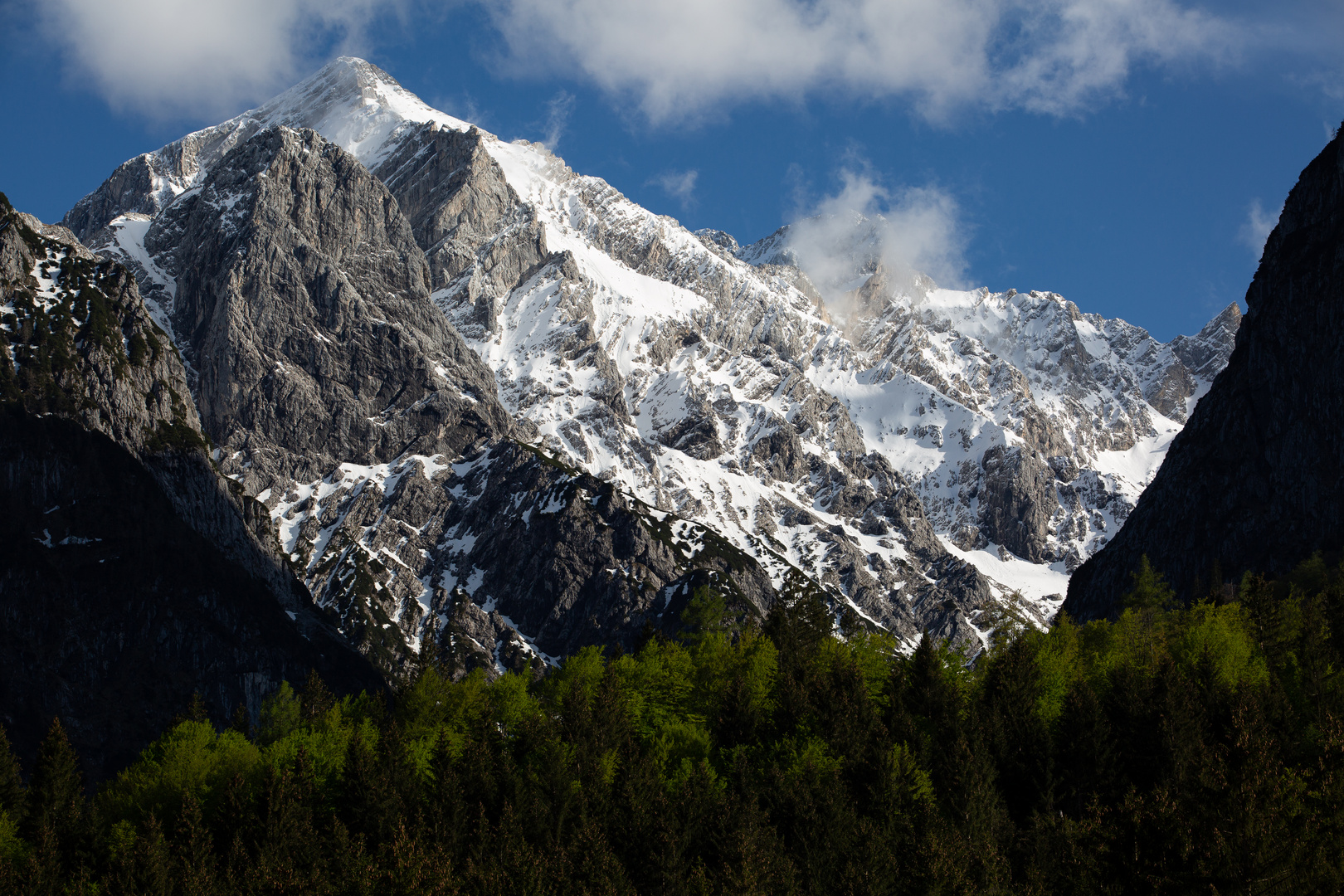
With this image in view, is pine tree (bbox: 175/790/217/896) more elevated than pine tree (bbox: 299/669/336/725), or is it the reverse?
pine tree (bbox: 299/669/336/725)

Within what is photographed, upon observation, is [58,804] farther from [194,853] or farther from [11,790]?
[194,853]

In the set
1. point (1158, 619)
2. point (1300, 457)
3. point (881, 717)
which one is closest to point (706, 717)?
point (881, 717)

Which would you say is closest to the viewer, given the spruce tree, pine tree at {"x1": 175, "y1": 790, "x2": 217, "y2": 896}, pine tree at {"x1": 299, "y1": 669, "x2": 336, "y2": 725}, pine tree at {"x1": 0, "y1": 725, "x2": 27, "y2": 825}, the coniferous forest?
the coniferous forest

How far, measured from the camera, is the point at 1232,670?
86.7 meters

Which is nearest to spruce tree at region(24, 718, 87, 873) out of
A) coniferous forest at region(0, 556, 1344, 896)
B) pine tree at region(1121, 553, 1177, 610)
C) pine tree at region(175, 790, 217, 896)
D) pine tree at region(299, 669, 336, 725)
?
coniferous forest at region(0, 556, 1344, 896)

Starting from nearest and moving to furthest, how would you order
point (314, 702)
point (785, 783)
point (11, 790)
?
point (785, 783) → point (11, 790) → point (314, 702)

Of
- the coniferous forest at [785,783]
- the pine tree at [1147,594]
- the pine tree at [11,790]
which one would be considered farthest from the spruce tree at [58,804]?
the pine tree at [1147,594]

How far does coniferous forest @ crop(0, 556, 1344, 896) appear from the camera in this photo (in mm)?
54125

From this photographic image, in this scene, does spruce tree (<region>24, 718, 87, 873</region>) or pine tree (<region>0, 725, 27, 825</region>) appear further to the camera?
pine tree (<region>0, 725, 27, 825</region>)

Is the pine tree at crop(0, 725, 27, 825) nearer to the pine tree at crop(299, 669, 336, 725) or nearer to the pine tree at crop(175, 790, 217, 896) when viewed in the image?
the pine tree at crop(175, 790, 217, 896)


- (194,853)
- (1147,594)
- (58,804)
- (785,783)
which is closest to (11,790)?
(58,804)

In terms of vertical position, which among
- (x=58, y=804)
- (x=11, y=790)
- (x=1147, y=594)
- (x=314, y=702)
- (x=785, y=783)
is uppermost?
(x=1147, y=594)

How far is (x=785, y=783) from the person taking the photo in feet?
248

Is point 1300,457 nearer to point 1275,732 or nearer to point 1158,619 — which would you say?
point 1158,619
